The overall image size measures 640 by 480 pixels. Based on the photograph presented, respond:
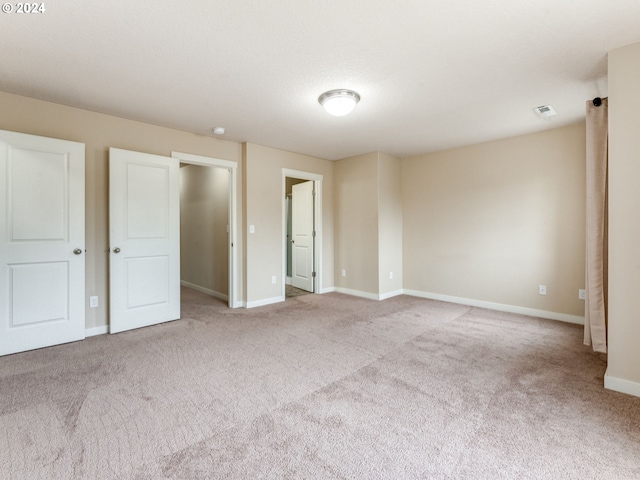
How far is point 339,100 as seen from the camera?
2.85 metres

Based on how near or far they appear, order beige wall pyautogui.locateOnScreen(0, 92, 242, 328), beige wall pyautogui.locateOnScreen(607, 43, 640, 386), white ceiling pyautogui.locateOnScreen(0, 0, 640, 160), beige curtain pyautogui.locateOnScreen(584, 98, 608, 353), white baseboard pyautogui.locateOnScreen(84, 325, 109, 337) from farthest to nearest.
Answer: white baseboard pyautogui.locateOnScreen(84, 325, 109, 337)
beige wall pyautogui.locateOnScreen(0, 92, 242, 328)
beige curtain pyautogui.locateOnScreen(584, 98, 608, 353)
beige wall pyautogui.locateOnScreen(607, 43, 640, 386)
white ceiling pyautogui.locateOnScreen(0, 0, 640, 160)

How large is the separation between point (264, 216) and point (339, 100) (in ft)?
7.72

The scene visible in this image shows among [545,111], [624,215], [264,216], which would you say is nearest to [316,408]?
[624,215]

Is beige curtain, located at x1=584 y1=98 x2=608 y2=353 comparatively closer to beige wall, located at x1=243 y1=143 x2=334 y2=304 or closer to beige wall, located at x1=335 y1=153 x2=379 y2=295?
beige wall, located at x1=335 y1=153 x2=379 y2=295

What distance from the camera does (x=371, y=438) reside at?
1.67m

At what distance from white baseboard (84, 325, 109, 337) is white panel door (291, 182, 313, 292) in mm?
3173

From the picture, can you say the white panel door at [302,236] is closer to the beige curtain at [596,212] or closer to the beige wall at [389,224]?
the beige wall at [389,224]

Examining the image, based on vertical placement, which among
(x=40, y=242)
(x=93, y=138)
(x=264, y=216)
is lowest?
(x=40, y=242)

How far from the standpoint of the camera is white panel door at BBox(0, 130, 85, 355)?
9.24ft

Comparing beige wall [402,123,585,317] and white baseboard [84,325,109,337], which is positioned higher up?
beige wall [402,123,585,317]

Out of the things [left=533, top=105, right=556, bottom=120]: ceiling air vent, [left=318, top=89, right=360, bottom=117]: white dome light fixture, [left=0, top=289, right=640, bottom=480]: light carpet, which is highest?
[left=533, top=105, right=556, bottom=120]: ceiling air vent

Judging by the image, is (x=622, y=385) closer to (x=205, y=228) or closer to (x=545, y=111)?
(x=545, y=111)

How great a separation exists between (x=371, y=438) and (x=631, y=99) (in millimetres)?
2749

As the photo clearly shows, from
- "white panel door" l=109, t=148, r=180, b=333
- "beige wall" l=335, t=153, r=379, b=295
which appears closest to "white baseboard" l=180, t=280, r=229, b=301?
"white panel door" l=109, t=148, r=180, b=333
